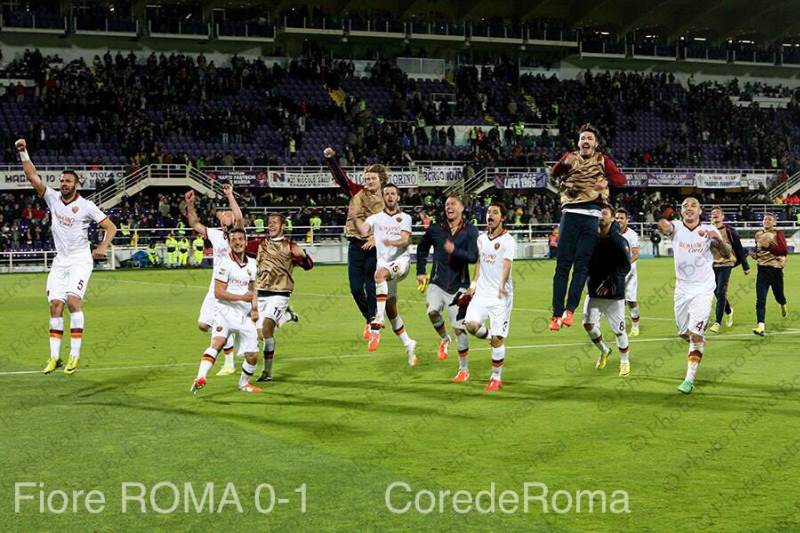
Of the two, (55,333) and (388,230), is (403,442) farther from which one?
(55,333)

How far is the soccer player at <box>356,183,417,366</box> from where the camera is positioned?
1587 cm

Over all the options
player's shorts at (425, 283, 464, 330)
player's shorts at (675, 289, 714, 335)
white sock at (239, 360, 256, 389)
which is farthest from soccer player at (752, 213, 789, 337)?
white sock at (239, 360, 256, 389)

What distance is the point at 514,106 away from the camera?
6869 centimetres

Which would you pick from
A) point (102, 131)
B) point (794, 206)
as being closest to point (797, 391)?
point (102, 131)

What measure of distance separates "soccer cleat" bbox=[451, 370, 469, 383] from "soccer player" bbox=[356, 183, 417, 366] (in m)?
1.50

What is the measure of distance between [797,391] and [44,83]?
164 ft

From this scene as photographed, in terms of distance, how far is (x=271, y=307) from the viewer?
1452cm

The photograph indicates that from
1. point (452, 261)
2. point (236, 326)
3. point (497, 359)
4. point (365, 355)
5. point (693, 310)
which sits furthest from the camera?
point (365, 355)

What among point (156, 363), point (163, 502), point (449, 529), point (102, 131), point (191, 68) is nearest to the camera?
point (449, 529)

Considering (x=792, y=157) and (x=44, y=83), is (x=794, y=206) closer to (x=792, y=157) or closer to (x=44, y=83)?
(x=792, y=157)

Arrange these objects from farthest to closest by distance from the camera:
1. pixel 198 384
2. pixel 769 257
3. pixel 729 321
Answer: pixel 729 321
pixel 769 257
pixel 198 384

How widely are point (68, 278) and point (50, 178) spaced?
119 ft

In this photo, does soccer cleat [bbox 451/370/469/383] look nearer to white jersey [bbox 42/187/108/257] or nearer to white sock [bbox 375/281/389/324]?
white sock [bbox 375/281/389/324]

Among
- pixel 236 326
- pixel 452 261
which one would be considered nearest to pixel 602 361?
pixel 452 261
